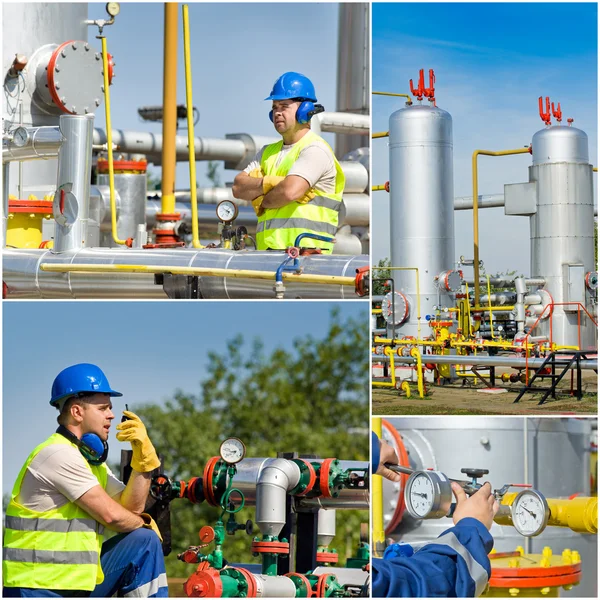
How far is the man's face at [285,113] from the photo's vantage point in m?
4.89

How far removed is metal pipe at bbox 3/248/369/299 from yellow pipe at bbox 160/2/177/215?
7.27 ft

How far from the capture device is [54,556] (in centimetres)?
375

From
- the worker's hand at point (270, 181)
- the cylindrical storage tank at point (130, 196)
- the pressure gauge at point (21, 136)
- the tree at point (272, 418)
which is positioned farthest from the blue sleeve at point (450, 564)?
the tree at point (272, 418)

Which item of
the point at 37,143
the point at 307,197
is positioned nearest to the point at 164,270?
the point at 307,197

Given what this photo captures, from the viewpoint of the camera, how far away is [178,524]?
575 inches

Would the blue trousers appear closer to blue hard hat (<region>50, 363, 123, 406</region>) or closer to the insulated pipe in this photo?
blue hard hat (<region>50, 363, 123, 406</region>)

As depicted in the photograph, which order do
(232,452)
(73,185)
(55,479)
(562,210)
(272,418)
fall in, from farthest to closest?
(272,418)
(562,210)
(73,185)
(232,452)
(55,479)

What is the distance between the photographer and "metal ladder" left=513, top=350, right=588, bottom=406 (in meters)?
5.01

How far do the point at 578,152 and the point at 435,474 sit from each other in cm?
325

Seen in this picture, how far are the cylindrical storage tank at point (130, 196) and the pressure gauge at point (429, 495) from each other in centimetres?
501

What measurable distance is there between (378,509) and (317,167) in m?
1.62

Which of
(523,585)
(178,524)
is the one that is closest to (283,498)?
(523,585)

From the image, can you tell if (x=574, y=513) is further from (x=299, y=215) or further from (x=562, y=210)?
(x=562, y=210)

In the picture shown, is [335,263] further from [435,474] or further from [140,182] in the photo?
[140,182]
